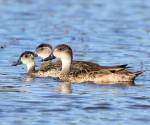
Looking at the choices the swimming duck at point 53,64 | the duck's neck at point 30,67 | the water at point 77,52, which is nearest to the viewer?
the water at point 77,52

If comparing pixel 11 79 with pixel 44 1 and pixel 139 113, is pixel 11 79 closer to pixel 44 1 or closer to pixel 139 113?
→ pixel 139 113

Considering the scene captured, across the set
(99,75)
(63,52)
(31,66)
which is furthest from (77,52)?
(99,75)

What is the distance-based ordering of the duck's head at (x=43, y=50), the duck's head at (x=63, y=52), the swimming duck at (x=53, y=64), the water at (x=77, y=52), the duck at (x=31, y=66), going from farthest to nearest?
the duck's head at (x=43, y=50) < the duck at (x=31, y=66) < the duck's head at (x=63, y=52) < the swimming duck at (x=53, y=64) < the water at (x=77, y=52)

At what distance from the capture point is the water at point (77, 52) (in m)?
13.7

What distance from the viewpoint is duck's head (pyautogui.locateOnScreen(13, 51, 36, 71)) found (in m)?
19.3

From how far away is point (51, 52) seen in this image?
19.6 m

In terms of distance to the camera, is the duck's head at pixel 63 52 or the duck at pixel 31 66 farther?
the duck at pixel 31 66

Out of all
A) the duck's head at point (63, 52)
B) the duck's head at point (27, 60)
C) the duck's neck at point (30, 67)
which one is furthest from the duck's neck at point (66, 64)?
the duck's head at point (27, 60)

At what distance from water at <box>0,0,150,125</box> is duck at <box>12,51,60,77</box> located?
0.65 ft

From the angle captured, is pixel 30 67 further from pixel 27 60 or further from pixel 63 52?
pixel 63 52

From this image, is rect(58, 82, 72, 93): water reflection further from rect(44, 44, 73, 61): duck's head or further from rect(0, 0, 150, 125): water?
rect(44, 44, 73, 61): duck's head

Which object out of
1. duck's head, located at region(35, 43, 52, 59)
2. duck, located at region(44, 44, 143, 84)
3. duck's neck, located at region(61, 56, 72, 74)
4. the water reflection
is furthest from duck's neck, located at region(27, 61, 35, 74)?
the water reflection

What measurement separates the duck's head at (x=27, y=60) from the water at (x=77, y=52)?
0.67 feet

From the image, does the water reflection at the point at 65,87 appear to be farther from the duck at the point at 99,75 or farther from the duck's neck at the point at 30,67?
the duck's neck at the point at 30,67
